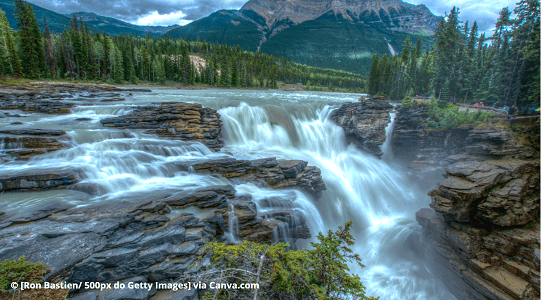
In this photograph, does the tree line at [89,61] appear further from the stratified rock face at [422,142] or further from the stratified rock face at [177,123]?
the stratified rock face at [422,142]

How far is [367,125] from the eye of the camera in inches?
875

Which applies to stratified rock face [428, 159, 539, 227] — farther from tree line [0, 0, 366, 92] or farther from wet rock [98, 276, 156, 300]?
tree line [0, 0, 366, 92]

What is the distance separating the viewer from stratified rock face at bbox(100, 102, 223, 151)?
1612 centimetres

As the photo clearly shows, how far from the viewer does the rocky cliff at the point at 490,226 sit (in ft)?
30.8

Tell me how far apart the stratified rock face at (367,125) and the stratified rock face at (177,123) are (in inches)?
528

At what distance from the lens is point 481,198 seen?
1120 centimetres

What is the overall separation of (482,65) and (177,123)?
41627 millimetres

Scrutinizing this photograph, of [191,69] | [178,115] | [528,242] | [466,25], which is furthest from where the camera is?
[191,69]

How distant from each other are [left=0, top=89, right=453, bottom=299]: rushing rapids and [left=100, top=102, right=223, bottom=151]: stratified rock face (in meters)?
1.07

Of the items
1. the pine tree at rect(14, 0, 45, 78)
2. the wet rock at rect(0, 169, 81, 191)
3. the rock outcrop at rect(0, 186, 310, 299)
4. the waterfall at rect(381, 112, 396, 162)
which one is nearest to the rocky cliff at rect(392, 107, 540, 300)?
the waterfall at rect(381, 112, 396, 162)

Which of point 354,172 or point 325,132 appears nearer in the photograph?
point 354,172

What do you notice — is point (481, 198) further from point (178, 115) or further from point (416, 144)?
point (178, 115)

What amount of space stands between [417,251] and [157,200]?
1375 centimetres

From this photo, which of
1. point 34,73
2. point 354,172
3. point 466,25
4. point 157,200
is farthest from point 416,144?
point 34,73
